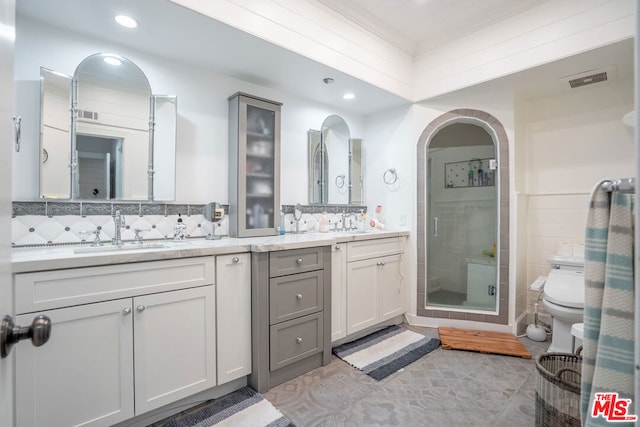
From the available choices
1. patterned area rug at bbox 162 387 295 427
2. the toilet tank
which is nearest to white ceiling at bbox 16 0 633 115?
the toilet tank

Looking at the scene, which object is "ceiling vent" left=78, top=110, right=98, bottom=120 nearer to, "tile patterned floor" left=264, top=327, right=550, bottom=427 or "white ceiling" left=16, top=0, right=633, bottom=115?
"white ceiling" left=16, top=0, right=633, bottom=115

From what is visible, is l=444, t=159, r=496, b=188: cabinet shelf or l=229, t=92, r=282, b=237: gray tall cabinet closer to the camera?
l=229, t=92, r=282, b=237: gray tall cabinet

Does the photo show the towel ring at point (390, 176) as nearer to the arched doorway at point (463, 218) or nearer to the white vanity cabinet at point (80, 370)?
the arched doorway at point (463, 218)

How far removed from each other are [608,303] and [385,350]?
201 centimetres

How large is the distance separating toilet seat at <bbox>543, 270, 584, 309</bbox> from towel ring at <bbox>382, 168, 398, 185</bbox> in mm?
1648

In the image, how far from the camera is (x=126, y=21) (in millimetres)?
1817

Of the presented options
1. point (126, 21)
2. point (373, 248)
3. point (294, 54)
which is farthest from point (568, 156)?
point (126, 21)

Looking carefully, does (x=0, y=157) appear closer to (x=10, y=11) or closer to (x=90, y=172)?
(x=10, y=11)

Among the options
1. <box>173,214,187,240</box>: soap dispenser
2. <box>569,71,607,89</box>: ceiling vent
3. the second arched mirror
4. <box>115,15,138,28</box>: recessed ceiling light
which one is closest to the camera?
<box>115,15,138,28</box>: recessed ceiling light

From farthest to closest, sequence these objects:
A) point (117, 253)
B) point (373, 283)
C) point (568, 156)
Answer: point (568, 156) < point (373, 283) < point (117, 253)

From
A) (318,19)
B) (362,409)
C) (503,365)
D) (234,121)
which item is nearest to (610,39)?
(318,19)

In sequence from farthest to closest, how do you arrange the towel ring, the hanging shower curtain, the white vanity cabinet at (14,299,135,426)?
1. the towel ring
2. the white vanity cabinet at (14,299,135,426)
3. the hanging shower curtain

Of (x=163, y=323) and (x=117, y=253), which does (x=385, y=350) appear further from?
(x=117, y=253)

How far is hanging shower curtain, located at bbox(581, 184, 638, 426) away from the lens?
728 mm
